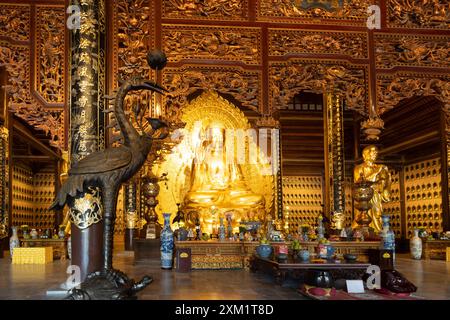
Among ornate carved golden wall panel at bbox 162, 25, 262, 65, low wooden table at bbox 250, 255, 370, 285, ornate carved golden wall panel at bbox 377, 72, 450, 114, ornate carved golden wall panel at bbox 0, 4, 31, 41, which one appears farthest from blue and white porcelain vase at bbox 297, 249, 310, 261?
ornate carved golden wall panel at bbox 0, 4, 31, 41

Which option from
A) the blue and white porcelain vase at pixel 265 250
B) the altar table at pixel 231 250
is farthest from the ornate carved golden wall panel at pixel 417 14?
the blue and white porcelain vase at pixel 265 250

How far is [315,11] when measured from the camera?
655cm

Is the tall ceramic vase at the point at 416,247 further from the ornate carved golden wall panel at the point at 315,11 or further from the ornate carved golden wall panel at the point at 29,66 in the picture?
the ornate carved golden wall panel at the point at 29,66

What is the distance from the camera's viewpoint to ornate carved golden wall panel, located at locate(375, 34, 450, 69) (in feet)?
21.5

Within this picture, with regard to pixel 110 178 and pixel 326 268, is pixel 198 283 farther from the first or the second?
pixel 110 178

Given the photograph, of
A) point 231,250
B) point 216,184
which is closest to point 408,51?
point 231,250

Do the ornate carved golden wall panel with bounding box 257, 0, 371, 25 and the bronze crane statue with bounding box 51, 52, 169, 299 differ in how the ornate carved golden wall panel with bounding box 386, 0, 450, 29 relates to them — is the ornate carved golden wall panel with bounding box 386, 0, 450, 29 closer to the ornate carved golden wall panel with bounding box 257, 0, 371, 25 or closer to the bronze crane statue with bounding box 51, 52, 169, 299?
the ornate carved golden wall panel with bounding box 257, 0, 371, 25

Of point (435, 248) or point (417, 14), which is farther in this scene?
point (435, 248)

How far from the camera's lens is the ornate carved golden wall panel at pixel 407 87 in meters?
6.50

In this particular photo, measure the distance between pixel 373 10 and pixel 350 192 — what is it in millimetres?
7035

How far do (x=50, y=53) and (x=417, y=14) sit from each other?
4.38 m

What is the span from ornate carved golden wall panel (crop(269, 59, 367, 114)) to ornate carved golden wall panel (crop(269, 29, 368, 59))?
14cm

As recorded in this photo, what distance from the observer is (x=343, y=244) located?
662cm
